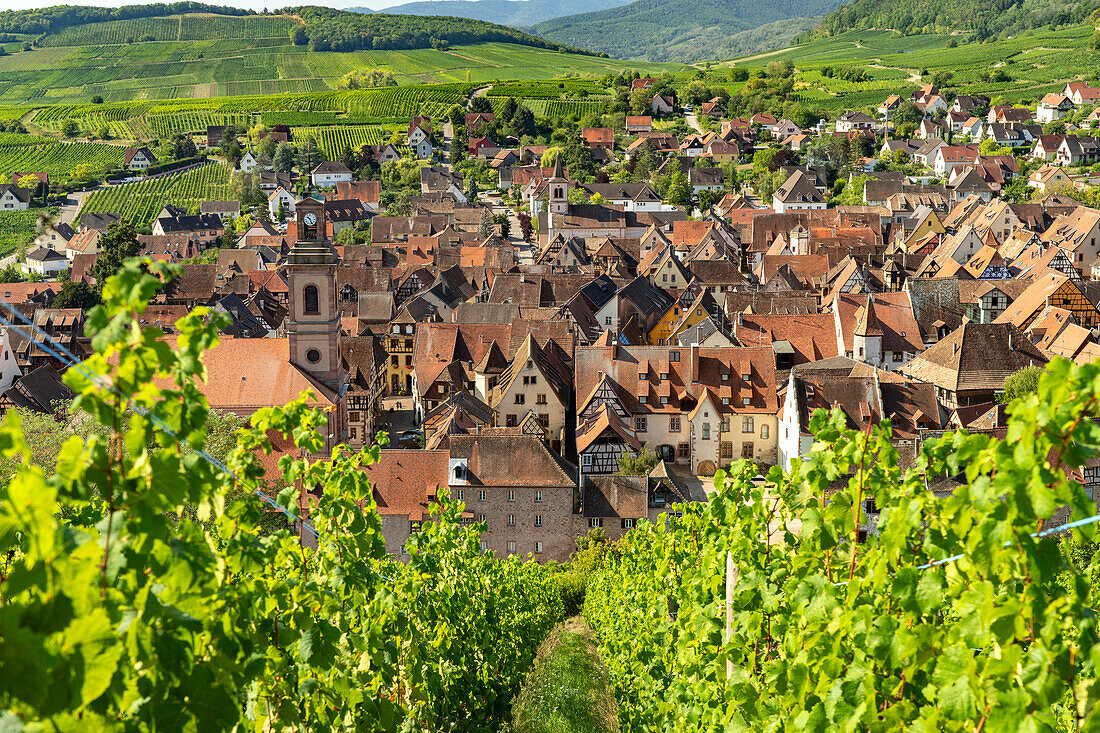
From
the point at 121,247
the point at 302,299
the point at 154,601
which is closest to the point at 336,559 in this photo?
the point at 154,601

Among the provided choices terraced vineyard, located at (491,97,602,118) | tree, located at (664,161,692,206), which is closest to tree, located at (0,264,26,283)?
tree, located at (664,161,692,206)

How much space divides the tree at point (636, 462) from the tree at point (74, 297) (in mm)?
46232

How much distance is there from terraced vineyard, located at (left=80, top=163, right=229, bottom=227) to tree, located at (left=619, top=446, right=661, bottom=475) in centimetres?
9125

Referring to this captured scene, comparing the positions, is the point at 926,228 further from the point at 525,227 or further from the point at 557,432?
the point at 557,432

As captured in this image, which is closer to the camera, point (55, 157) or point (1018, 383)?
point (1018, 383)

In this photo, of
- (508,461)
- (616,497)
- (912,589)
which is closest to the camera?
(912,589)

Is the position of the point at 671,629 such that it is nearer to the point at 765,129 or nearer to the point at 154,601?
the point at 154,601

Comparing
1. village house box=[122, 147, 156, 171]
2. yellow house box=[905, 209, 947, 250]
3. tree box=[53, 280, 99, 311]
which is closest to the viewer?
tree box=[53, 280, 99, 311]

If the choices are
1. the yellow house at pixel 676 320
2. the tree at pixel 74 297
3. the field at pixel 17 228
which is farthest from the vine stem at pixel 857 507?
the field at pixel 17 228

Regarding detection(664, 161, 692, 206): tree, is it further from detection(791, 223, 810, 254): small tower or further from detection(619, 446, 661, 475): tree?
detection(619, 446, 661, 475): tree

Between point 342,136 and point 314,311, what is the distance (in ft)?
372

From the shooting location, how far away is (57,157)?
142 m

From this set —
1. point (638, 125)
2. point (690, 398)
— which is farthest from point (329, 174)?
point (690, 398)

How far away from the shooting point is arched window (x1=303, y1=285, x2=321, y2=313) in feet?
139
